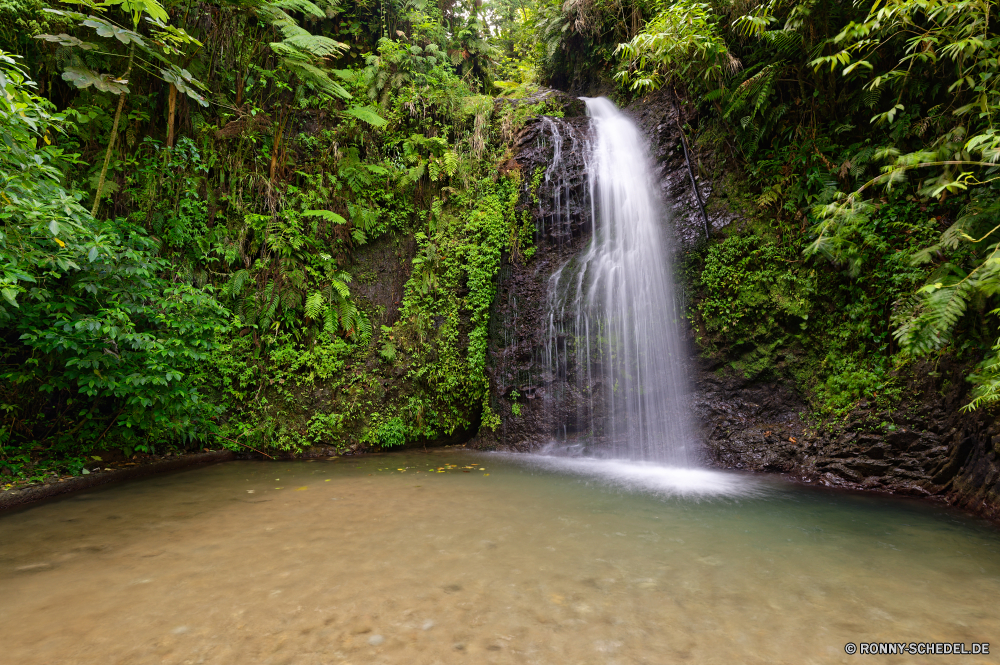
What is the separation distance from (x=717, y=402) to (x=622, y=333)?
1578mm

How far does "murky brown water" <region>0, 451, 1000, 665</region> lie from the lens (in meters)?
2.00

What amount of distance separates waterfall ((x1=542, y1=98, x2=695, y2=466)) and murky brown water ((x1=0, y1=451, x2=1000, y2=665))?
1894mm

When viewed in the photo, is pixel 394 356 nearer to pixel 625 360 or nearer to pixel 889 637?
pixel 625 360

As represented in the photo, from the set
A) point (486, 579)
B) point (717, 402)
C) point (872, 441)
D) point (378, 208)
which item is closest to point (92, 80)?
point (378, 208)

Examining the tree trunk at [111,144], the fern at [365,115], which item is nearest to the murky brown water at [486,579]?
the tree trunk at [111,144]

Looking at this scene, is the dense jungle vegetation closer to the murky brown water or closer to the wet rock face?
the wet rock face

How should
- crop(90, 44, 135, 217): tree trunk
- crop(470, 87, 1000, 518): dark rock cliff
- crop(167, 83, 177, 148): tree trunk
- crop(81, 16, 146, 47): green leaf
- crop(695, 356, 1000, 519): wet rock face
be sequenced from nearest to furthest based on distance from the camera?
1. crop(695, 356, 1000, 519): wet rock face
2. crop(470, 87, 1000, 518): dark rock cliff
3. crop(81, 16, 146, 47): green leaf
4. crop(90, 44, 135, 217): tree trunk
5. crop(167, 83, 177, 148): tree trunk

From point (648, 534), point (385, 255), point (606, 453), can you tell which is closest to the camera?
point (648, 534)

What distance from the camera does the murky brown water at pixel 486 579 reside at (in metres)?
2.00

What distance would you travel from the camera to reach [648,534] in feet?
10.9

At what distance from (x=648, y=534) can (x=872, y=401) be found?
11.4 feet

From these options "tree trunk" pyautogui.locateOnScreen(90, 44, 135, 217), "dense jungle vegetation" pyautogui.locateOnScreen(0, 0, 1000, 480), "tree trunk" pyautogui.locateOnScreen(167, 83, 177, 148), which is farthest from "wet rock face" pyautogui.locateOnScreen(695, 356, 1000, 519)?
"tree trunk" pyautogui.locateOnScreen(167, 83, 177, 148)

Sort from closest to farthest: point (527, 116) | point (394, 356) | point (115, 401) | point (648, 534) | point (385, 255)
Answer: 1. point (648, 534)
2. point (115, 401)
3. point (394, 356)
4. point (385, 255)
5. point (527, 116)

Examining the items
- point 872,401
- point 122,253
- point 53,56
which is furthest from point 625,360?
point 53,56
